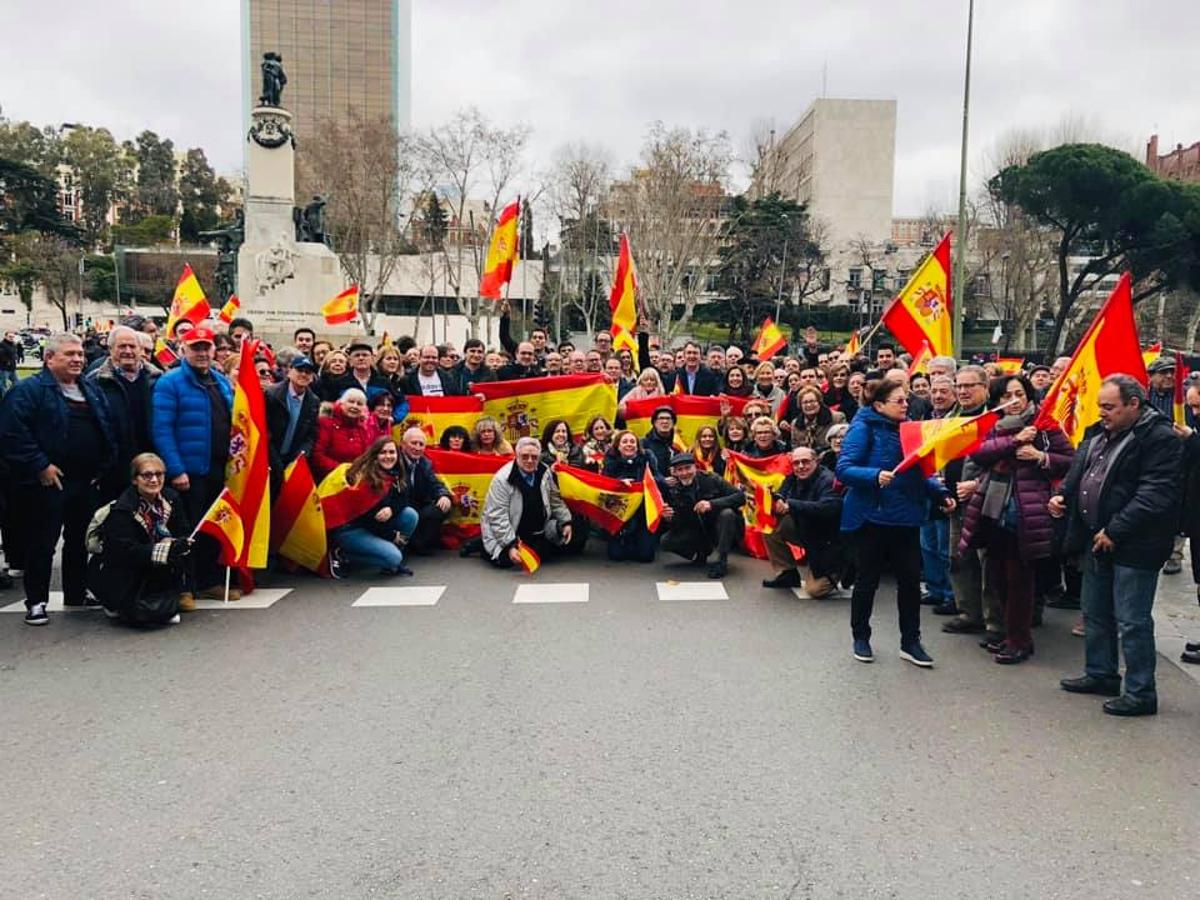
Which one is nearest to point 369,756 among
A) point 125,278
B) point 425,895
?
point 425,895

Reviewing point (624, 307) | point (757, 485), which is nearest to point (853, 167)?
point (624, 307)

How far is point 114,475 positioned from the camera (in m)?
7.29

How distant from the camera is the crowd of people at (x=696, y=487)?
5383mm

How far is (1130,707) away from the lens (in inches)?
204

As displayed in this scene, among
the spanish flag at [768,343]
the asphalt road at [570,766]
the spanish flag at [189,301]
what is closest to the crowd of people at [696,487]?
the asphalt road at [570,766]

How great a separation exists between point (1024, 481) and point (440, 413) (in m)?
5.98

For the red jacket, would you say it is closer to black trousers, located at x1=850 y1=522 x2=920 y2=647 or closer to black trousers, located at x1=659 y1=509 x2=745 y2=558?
black trousers, located at x1=659 y1=509 x2=745 y2=558

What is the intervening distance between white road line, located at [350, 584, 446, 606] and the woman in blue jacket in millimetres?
3135

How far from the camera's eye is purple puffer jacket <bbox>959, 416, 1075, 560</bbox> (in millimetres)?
6027

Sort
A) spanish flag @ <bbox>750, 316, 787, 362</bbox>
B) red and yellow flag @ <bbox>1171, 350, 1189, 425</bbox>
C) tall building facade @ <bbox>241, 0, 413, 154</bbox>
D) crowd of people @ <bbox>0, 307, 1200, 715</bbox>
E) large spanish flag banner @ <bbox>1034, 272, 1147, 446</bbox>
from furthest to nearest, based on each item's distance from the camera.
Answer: tall building facade @ <bbox>241, 0, 413, 154</bbox>
spanish flag @ <bbox>750, 316, 787, 362</bbox>
red and yellow flag @ <bbox>1171, 350, 1189, 425</bbox>
large spanish flag banner @ <bbox>1034, 272, 1147, 446</bbox>
crowd of people @ <bbox>0, 307, 1200, 715</bbox>

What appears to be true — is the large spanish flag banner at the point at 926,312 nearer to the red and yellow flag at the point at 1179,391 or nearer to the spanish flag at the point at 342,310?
the red and yellow flag at the point at 1179,391

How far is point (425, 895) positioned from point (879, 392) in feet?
13.3

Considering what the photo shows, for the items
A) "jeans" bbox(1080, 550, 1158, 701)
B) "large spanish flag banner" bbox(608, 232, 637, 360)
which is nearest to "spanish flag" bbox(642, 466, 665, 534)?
"jeans" bbox(1080, 550, 1158, 701)

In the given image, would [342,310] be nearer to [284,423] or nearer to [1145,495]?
[284,423]
